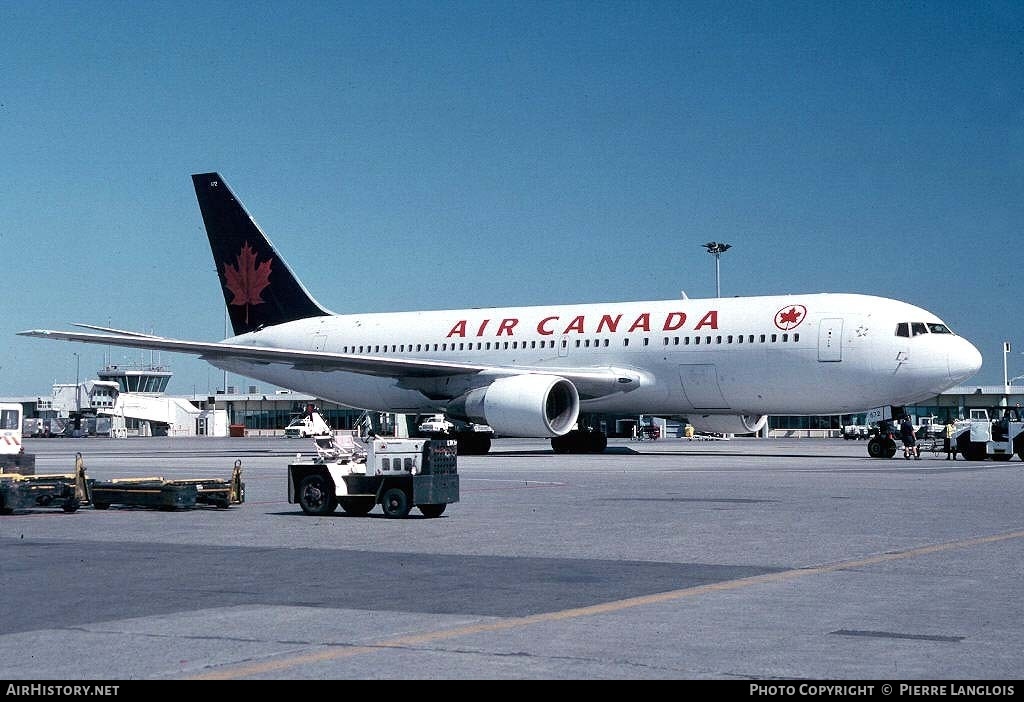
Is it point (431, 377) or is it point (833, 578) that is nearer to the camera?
point (833, 578)

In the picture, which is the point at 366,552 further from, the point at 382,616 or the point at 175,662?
the point at 175,662

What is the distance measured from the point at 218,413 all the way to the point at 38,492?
98531mm

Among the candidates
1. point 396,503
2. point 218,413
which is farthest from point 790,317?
point 218,413

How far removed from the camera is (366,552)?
13.3 meters

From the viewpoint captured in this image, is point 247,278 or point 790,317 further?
point 247,278

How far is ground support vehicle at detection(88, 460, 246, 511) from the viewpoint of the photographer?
758 inches

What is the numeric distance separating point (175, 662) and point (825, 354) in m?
32.4

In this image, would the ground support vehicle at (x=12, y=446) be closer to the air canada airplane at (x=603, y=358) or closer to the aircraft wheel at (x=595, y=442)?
the air canada airplane at (x=603, y=358)

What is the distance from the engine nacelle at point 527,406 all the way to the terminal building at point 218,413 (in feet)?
160

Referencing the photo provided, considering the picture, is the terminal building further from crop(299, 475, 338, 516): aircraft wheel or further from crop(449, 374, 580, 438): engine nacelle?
crop(299, 475, 338, 516): aircraft wheel

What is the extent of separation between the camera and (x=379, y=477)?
17.8 meters

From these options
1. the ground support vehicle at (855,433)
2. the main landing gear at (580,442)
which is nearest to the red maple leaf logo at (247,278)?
the main landing gear at (580,442)

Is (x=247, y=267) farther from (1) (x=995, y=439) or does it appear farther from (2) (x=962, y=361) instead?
(1) (x=995, y=439)
